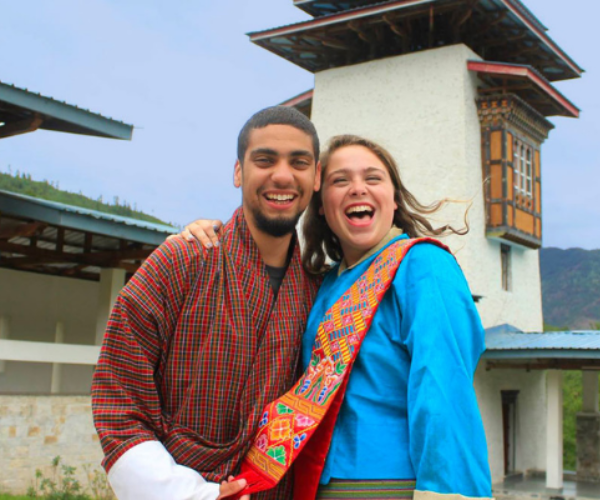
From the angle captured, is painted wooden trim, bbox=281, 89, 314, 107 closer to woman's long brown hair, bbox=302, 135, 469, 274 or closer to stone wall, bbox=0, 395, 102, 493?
stone wall, bbox=0, 395, 102, 493

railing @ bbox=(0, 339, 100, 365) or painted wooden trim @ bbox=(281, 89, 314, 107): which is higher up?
painted wooden trim @ bbox=(281, 89, 314, 107)

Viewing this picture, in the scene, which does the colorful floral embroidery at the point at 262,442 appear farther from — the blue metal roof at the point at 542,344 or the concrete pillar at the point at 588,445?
the concrete pillar at the point at 588,445

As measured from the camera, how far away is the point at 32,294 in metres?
13.6

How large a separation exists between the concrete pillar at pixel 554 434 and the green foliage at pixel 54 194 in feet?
112

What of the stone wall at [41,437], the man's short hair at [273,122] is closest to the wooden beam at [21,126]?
the stone wall at [41,437]

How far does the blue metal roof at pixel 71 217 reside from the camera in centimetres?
895

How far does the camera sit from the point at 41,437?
31.3 feet

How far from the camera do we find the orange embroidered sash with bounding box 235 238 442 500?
2328 millimetres

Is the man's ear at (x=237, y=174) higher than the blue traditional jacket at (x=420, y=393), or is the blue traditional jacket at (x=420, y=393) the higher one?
the man's ear at (x=237, y=174)

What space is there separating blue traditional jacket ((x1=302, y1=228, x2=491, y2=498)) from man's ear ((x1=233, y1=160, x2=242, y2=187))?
2.29 feet

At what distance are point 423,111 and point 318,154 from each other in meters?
13.9

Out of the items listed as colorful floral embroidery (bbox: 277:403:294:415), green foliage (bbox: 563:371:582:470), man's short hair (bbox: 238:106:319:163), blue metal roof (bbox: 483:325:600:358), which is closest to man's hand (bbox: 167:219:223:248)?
man's short hair (bbox: 238:106:319:163)

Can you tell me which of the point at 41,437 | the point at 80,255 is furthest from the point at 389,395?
the point at 80,255

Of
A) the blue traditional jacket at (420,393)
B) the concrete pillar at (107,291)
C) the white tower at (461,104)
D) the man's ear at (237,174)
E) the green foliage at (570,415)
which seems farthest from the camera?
the green foliage at (570,415)
